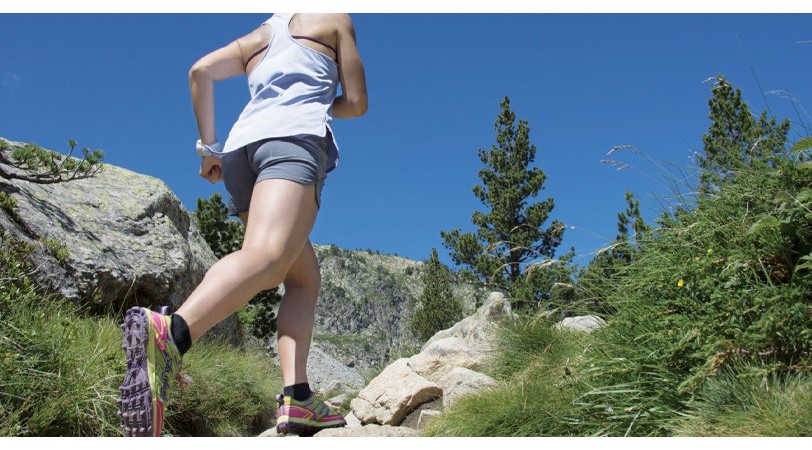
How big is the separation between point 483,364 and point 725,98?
17.7 meters

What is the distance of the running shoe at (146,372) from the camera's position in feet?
7.29

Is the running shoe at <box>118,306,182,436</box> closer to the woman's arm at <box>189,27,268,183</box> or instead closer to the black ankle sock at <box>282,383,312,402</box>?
the black ankle sock at <box>282,383,312,402</box>

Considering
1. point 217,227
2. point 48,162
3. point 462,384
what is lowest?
point 462,384

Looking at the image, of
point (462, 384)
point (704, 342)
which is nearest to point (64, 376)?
point (462, 384)

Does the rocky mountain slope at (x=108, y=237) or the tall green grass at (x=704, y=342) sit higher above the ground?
the rocky mountain slope at (x=108, y=237)

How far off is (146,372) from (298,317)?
95 centimetres

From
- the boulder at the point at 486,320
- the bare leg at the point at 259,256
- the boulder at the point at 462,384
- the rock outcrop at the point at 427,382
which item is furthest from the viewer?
the boulder at the point at 486,320

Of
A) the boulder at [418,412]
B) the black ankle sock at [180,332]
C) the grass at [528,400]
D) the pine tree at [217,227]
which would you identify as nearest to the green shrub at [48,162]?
the boulder at [418,412]

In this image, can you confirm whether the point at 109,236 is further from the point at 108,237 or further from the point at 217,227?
the point at 217,227

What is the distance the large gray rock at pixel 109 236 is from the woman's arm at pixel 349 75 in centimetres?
362

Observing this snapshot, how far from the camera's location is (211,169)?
3.22 metres

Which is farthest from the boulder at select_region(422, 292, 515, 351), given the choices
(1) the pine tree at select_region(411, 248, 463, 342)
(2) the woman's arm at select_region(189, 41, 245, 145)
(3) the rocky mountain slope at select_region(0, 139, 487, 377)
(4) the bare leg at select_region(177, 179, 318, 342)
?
(1) the pine tree at select_region(411, 248, 463, 342)

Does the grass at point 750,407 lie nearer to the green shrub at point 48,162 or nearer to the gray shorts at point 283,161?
the gray shorts at point 283,161

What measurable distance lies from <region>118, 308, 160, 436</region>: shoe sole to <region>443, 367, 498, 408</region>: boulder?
2.37m
